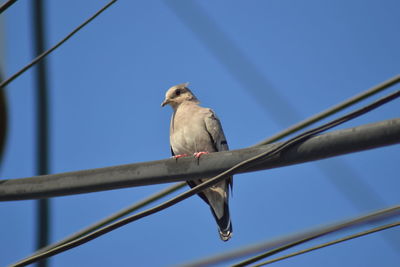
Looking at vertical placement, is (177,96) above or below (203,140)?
above

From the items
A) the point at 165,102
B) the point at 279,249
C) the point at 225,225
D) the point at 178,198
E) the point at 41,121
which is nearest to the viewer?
the point at 178,198

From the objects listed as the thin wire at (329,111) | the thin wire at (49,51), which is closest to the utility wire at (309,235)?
the thin wire at (329,111)

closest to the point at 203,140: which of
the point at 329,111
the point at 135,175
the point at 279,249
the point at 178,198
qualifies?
the point at 329,111

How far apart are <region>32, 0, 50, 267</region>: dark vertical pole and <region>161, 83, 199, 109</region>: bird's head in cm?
337

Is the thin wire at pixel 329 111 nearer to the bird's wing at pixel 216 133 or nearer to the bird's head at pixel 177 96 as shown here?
the bird's wing at pixel 216 133

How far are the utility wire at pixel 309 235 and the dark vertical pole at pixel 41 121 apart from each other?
2.80ft

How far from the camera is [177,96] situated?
689 cm

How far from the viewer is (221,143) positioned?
20.2 ft

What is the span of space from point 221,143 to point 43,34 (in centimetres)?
298

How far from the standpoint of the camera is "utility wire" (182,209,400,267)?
104 inches

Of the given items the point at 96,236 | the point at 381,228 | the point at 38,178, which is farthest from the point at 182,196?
the point at 381,228

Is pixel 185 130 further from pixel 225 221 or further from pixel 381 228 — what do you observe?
pixel 381 228

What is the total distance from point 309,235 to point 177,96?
4.27m

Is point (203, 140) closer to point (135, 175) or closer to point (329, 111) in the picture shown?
point (329, 111)
